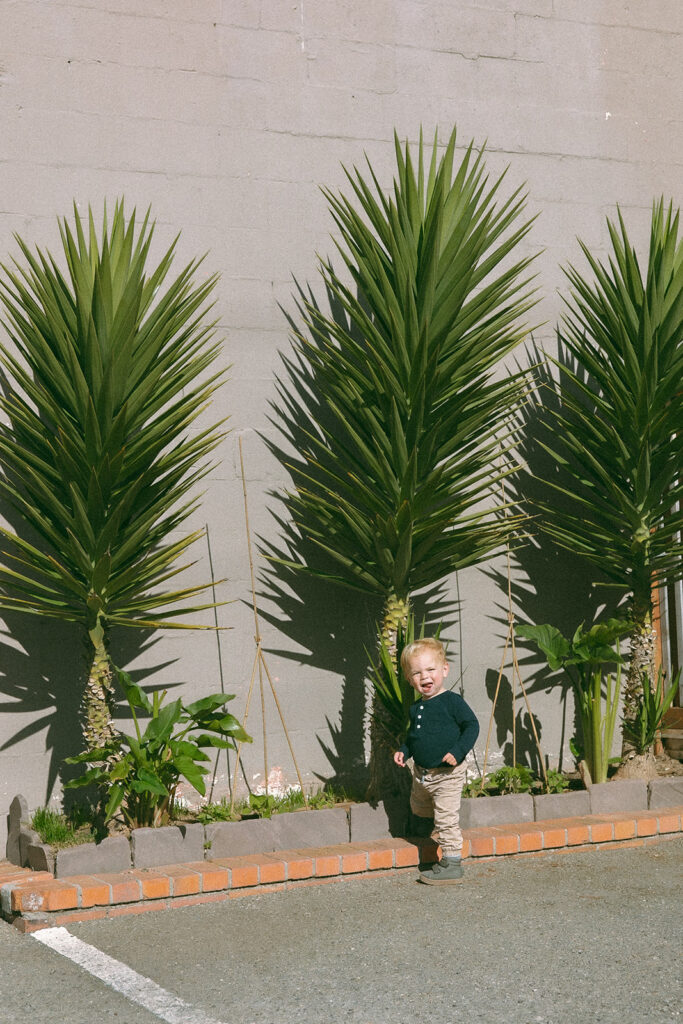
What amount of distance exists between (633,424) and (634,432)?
0.04m

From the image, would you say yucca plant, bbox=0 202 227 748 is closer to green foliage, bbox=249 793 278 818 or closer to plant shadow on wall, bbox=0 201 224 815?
plant shadow on wall, bbox=0 201 224 815

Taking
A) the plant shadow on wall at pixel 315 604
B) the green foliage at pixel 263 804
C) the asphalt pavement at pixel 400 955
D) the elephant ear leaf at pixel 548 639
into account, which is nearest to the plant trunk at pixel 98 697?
the green foliage at pixel 263 804

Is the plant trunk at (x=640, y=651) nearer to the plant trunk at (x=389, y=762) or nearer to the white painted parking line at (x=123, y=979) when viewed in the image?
the plant trunk at (x=389, y=762)

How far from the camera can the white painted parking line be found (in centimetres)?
330

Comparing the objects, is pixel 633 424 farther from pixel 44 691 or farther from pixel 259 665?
pixel 44 691

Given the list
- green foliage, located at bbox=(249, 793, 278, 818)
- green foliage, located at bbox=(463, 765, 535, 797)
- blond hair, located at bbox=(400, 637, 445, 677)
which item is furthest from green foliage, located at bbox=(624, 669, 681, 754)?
green foliage, located at bbox=(249, 793, 278, 818)

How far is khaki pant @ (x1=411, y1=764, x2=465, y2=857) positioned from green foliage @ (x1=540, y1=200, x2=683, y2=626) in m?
1.55

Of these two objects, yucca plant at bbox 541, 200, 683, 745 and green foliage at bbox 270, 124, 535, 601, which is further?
yucca plant at bbox 541, 200, 683, 745

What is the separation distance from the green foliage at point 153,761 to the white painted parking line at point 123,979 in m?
0.56

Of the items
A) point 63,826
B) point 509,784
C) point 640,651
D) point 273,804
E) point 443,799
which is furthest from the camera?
point 640,651

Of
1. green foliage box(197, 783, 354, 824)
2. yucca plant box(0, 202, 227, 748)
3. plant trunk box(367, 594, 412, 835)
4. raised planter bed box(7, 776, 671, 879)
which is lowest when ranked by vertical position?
raised planter bed box(7, 776, 671, 879)

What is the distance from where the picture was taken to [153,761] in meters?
4.75

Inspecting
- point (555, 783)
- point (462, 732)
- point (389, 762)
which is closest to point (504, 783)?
point (555, 783)

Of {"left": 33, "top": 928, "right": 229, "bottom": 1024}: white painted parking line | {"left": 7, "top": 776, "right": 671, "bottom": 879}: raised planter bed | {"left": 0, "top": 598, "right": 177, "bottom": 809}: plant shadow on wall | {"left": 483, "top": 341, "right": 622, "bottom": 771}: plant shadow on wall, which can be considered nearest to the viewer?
{"left": 33, "top": 928, "right": 229, "bottom": 1024}: white painted parking line
